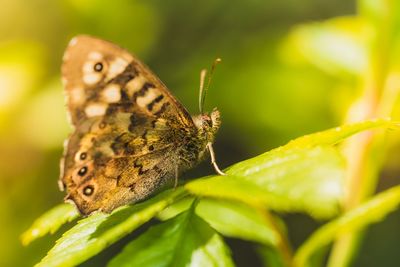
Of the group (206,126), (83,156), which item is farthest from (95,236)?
(206,126)

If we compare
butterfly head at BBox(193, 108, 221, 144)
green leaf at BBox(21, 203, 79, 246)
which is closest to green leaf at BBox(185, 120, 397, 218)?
green leaf at BBox(21, 203, 79, 246)

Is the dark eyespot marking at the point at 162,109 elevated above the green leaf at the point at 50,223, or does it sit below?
above

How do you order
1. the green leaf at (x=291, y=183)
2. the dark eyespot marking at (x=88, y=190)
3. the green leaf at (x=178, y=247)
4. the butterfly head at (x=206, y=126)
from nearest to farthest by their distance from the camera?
the green leaf at (x=291, y=183) < the green leaf at (x=178, y=247) < the dark eyespot marking at (x=88, y=190) < the butterfly head at (x=206, y=126)

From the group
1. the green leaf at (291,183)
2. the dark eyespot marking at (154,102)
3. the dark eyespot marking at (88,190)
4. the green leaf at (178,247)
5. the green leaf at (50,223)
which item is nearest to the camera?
the green leaf at (291,183)

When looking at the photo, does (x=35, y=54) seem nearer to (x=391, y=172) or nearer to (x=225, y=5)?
(x=225, y=5)

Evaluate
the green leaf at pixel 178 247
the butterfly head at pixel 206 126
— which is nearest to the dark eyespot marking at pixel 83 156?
the butterfly head at pixel 206 126

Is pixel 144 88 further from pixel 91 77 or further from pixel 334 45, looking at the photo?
pixel 334 45

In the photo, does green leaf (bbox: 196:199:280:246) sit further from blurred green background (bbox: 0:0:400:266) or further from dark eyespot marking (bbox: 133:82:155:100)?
blurred green background (bbox: 0:0:400:266)

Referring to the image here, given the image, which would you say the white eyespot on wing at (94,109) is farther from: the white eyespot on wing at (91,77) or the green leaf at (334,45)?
the green leaf at (334,45)
